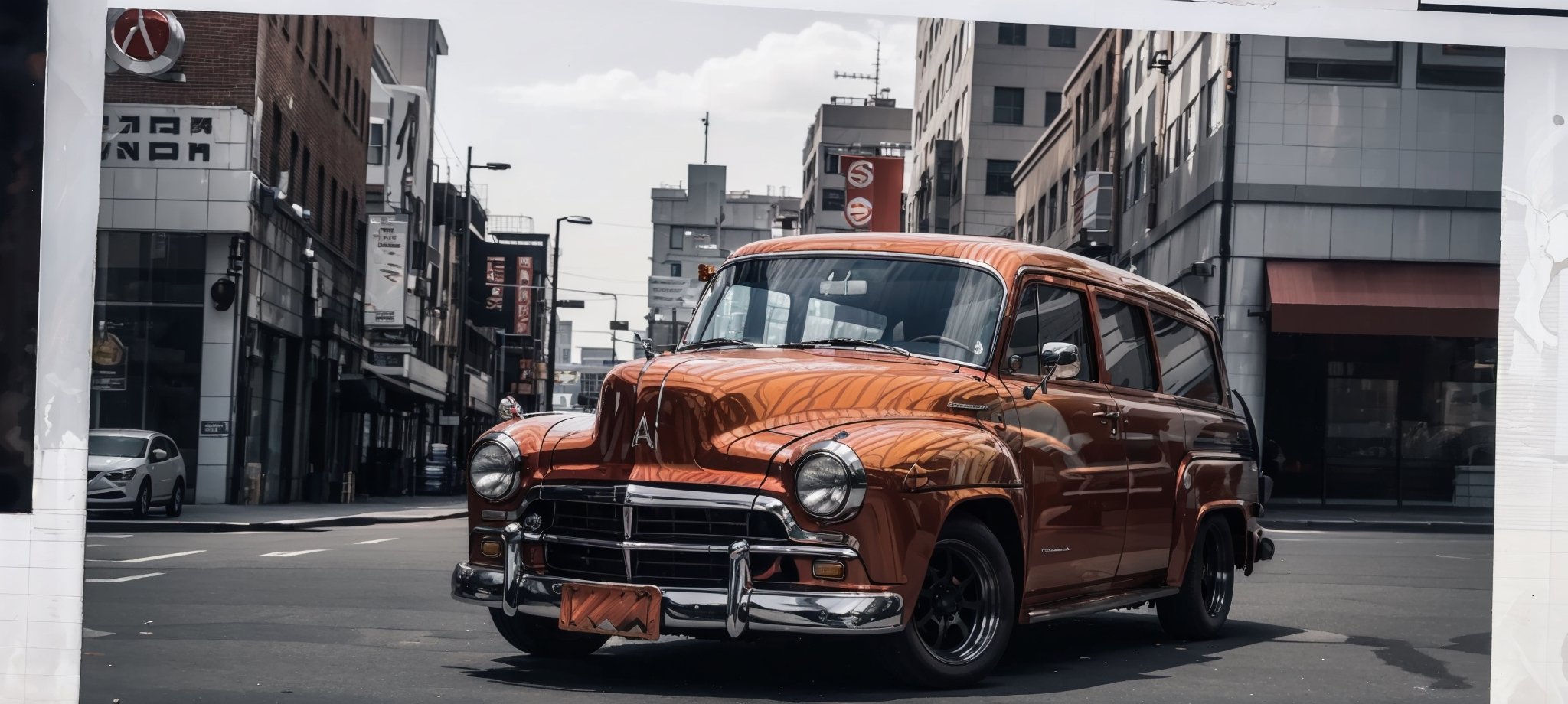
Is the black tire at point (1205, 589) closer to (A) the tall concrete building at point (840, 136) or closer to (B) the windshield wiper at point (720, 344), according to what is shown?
(B) the windshield wiper at point (720, 344)

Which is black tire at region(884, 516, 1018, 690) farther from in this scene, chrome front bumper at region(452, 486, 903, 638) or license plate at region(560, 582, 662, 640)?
license plate at region(560, 582, 662, 640)

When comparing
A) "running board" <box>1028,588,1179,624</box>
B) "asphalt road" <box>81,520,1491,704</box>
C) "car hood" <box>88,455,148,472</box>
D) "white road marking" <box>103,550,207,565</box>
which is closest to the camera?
"asphalt road" <box>81,520,1491,704</box>

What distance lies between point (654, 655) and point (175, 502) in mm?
18557

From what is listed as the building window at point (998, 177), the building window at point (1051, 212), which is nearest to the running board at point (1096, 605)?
the building window at point (1051, 212)

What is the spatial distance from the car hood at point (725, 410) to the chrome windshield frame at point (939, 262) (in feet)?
0.76

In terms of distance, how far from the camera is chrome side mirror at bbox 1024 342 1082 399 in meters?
8.19

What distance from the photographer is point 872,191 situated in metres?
54.9

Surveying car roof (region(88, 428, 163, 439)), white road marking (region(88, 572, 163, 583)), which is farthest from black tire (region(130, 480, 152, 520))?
white road marking (region(88, 572, 163, 583))

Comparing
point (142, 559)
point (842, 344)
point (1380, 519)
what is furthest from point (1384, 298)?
point (842, 344)

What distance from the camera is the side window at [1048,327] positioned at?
8516mm

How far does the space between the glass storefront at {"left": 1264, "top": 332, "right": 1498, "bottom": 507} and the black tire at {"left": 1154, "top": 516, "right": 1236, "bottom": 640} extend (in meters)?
23.2

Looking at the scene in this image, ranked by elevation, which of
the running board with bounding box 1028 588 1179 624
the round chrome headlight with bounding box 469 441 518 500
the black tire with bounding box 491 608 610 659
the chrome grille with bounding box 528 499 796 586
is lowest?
the black tire with bounding box 491 608 610 659

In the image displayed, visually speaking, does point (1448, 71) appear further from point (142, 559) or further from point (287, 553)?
point (142, 559)

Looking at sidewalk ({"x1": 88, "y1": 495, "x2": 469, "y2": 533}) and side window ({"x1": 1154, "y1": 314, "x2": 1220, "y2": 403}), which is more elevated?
side window ({"x1": 1154, "y1": 314, "x2": 1220, "y2": 403})
